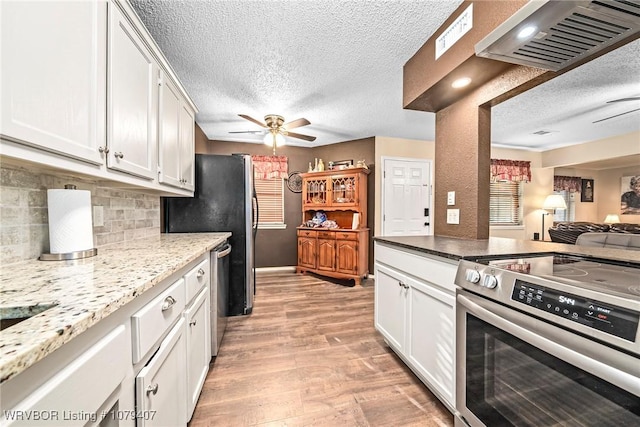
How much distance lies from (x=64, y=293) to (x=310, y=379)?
1.50 metres

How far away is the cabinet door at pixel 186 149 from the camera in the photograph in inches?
84.7

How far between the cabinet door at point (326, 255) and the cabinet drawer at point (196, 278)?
260 centimetres

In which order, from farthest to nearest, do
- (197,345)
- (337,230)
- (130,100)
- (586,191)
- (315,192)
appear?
(586,191) → (315,192) → (337,230) → (197,345) → (130,100)

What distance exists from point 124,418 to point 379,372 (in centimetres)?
155

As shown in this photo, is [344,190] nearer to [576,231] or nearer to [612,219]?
[576,231]

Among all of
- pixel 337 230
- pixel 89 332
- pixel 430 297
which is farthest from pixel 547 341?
pixel 337 230

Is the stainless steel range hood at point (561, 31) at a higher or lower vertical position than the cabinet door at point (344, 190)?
higher

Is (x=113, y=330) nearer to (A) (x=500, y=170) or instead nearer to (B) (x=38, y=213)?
(B) (x=38, y=213)

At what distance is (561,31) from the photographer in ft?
3.44

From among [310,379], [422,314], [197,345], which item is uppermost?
[422,314]

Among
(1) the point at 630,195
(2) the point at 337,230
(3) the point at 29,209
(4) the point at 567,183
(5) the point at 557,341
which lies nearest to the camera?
(5) the point at 557,341

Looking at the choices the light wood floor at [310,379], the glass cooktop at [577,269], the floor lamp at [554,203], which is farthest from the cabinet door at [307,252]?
the floor lamp at [554,203]

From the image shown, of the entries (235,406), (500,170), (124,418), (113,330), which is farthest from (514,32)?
(500,170)

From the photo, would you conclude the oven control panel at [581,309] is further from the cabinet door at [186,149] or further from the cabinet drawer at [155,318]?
the cabinet door at [186,149]
